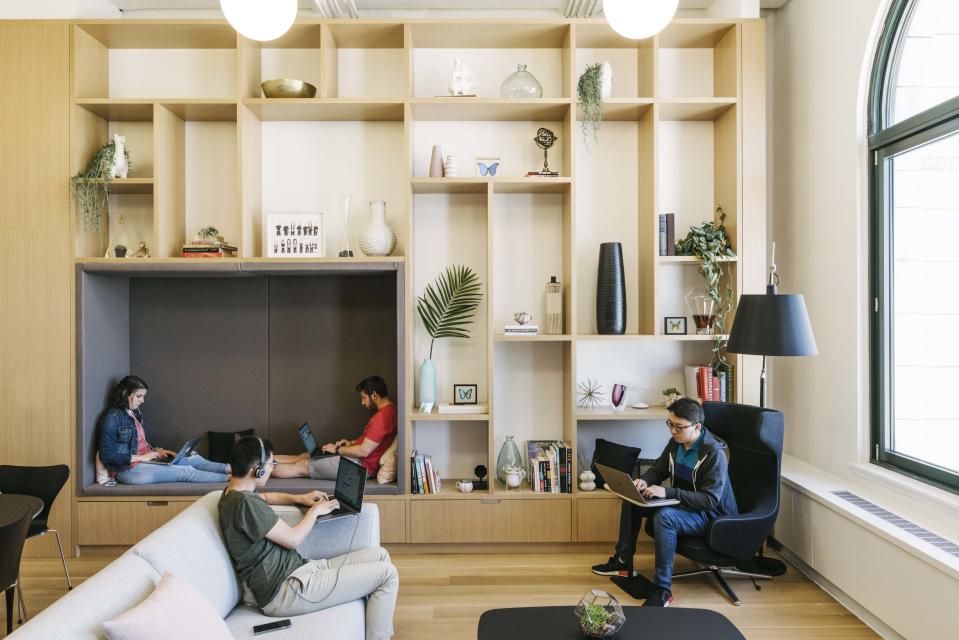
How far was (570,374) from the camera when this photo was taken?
4078 mm

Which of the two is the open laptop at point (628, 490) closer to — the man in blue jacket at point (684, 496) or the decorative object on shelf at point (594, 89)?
the man in blue jacket at point (684, 496)

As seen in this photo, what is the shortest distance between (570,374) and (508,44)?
233 centimetres

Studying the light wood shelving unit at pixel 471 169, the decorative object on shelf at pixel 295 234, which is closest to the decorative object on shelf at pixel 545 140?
the light wood shelving unit at pixel 471 169

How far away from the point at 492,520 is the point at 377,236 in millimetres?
2014

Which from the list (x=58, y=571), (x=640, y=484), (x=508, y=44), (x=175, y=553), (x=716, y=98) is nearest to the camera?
(x=175, y=553)

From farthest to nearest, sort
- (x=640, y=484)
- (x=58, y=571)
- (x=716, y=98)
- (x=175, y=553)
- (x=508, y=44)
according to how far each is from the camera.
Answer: (x=508, y=44), (x=716, y=98), (x=58, y=571), (x=640, y=484), (x=175, y=553)

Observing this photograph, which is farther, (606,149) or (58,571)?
(606,149)

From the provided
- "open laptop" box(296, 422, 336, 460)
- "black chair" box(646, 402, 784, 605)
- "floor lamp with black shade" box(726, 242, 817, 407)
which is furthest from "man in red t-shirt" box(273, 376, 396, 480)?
"floor lamp with black shade" box(726, 242, 817, 407)

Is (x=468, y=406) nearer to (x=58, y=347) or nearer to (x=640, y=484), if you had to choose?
(x=640, y=484)

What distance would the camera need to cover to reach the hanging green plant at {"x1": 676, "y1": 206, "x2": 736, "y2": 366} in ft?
13.2

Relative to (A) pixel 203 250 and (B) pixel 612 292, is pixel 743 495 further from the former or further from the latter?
(A) pixel 203 250

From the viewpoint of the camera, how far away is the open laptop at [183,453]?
401 centimetres

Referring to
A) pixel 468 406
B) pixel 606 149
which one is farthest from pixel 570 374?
pixel 606 149

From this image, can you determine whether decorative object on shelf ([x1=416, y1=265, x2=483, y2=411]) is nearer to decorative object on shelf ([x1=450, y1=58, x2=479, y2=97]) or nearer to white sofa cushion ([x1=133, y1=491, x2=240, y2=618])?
decorative object on shelf ([x1=450, y1=58, x2=479, y2=97])
